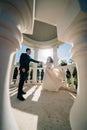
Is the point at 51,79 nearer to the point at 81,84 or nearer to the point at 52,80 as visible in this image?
the point at 52,80

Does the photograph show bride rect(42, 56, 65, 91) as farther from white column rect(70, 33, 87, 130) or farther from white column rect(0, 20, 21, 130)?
white column rect(0, 20, 21, 130)

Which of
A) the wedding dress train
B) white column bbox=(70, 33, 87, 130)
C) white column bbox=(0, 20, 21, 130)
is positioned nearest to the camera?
white column bbox=(0, 20, 21, 130)

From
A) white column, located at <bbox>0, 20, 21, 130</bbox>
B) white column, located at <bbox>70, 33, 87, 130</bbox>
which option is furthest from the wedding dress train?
white column, located at <bbox>0, 20, 21, 130</bbox>

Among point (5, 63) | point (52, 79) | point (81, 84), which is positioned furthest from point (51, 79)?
point (5, 63)

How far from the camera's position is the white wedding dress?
260 centimetres

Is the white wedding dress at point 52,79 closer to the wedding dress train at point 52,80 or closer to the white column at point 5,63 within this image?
the wedding dress train at point 52,80

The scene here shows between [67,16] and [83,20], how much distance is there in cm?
11

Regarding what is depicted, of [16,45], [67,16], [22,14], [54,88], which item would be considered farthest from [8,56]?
[54,88]

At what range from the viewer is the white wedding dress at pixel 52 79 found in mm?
2596

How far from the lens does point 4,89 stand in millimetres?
458

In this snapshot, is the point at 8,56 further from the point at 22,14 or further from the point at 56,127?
the point at 56,127

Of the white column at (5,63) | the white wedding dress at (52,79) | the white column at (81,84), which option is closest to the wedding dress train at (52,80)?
the white wedding dress at (52,79)

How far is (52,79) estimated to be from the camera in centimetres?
272

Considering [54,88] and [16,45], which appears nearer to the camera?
[16,45]
